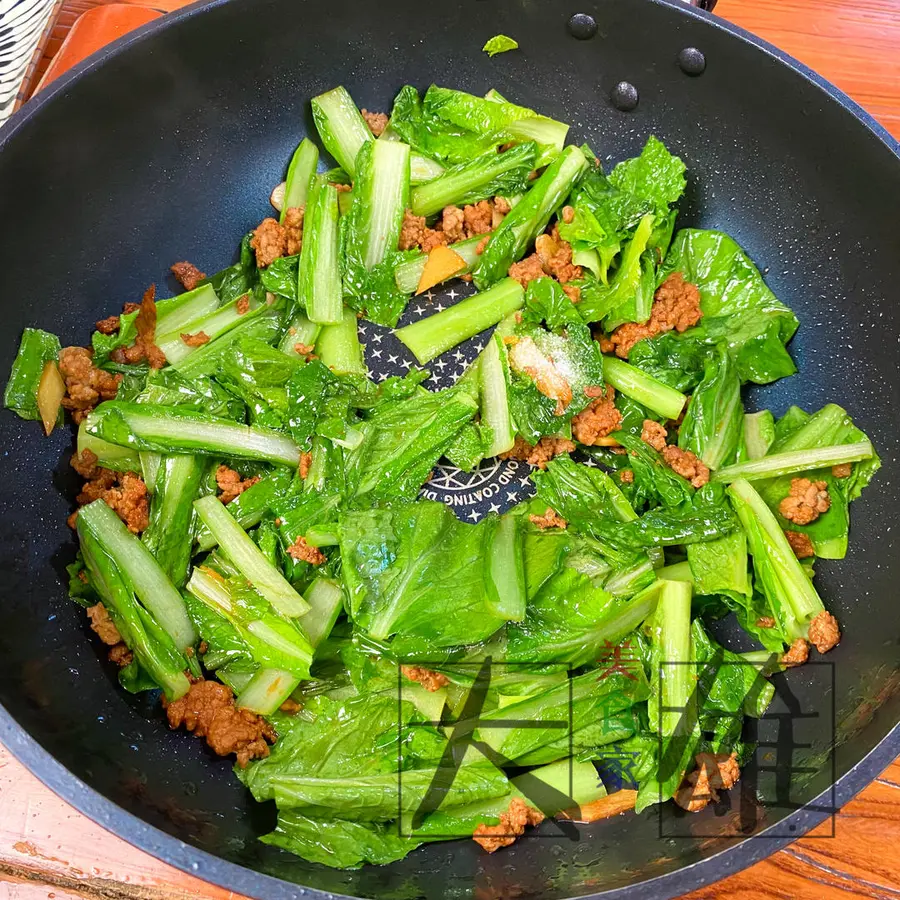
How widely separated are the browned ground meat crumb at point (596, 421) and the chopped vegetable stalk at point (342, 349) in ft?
2.56

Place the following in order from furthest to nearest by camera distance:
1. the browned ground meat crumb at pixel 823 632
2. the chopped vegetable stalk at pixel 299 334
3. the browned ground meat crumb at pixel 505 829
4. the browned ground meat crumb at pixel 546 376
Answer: the chopped vegetable stalk at pixel 299 334
the browned ground meat crumb at pixel 546 376
the browned ground meat crumb at pixel 823 632
the browned ground meat crumb at pixel 505 829

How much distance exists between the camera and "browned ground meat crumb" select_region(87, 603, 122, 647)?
7.32 ft

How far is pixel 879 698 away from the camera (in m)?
2.03

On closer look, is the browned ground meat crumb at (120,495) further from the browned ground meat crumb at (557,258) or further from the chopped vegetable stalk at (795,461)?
the chopped vegetable stalk at (795,461)

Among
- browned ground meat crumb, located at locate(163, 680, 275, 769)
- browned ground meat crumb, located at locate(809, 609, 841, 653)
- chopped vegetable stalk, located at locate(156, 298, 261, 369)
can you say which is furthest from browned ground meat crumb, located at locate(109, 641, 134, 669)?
browned ground meat crumb, located at locate(809, 609, 841, 653)

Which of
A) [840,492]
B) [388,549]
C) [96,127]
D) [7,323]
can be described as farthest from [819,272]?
[7,323]

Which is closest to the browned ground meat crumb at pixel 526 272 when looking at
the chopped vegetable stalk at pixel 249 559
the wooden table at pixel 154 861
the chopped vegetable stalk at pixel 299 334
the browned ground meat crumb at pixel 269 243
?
the chopped vegetable stalk at pixel 299 334

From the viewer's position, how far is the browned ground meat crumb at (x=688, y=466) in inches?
99.8

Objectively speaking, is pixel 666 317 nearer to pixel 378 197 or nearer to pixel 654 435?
pixel 654 435

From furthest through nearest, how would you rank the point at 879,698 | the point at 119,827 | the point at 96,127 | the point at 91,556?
the point at 96,127 < the point at 91,556 < the point at 879,698 < the point at 119,827

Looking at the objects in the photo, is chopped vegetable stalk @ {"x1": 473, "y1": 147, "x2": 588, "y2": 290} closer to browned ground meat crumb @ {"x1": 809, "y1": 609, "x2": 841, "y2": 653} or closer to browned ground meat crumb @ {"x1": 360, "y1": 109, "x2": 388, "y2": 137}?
browned ground meat crumb @ {"x1": 360, "y1": 109, "x2": 388, "y2": 137}

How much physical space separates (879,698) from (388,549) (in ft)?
4.52

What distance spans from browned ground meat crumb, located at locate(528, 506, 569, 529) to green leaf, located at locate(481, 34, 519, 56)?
168cm

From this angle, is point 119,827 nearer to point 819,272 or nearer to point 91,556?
point 91,556
